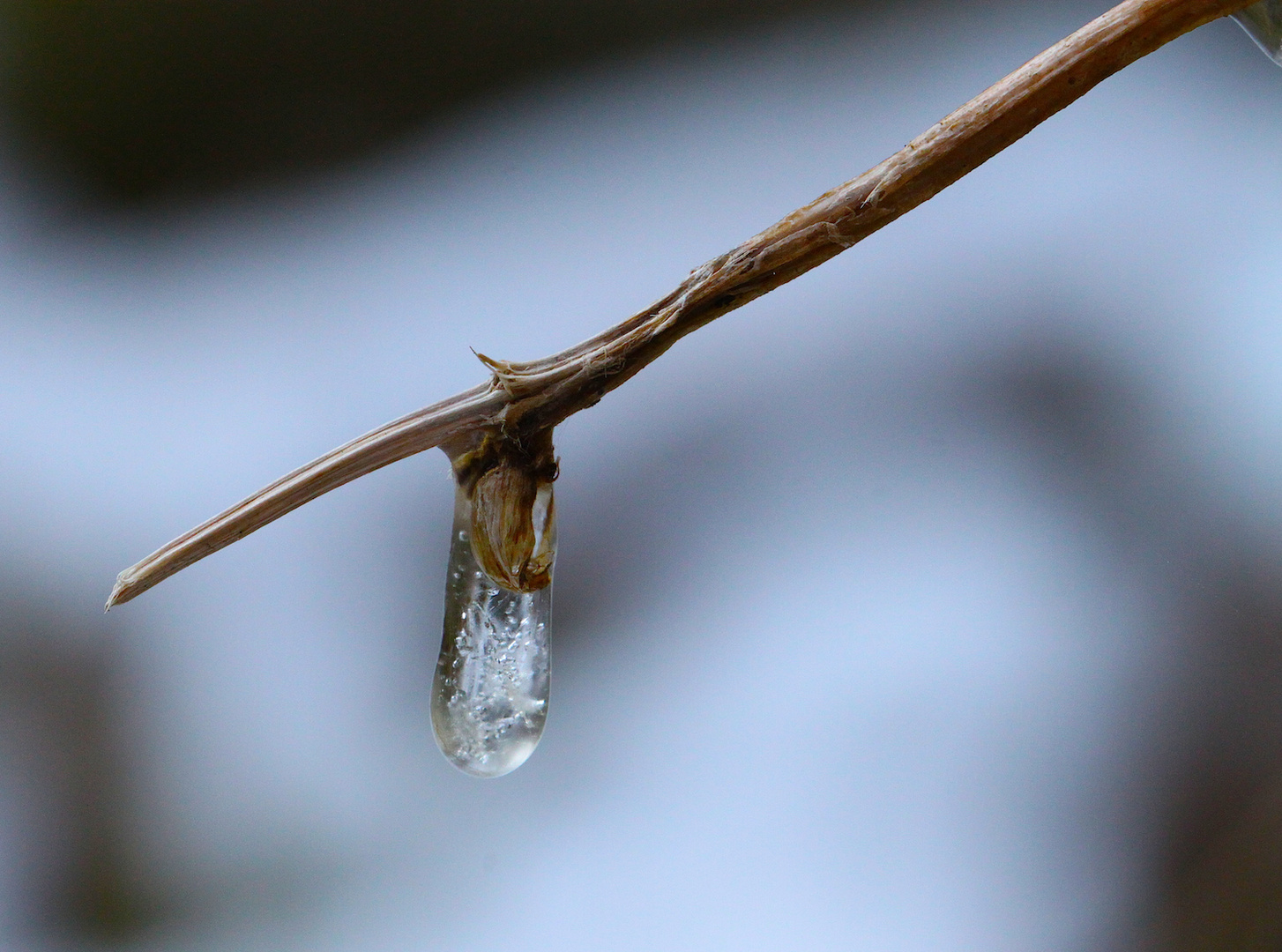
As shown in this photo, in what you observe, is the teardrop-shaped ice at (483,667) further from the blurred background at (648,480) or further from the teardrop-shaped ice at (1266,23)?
the teardrop-shaped ice at (1266,23)

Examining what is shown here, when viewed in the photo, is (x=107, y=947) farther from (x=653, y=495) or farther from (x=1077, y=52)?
(x=1077, y=52)

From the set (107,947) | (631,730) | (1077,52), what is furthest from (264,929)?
(1077,52)

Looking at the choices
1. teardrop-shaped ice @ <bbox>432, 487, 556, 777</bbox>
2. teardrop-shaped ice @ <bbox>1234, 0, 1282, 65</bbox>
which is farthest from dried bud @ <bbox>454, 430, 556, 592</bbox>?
teardrop-shaped ice @ <bbox>1234, 0, 1282, 65</bbox>

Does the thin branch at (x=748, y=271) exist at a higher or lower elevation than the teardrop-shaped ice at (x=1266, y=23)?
lower

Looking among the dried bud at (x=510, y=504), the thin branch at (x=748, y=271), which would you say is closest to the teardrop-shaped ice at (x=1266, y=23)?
the thin branch at (x=748, y=271)

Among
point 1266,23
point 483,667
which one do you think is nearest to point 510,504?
point 483,667

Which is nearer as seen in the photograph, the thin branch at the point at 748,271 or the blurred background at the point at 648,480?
the thin branch at the point at 748,271

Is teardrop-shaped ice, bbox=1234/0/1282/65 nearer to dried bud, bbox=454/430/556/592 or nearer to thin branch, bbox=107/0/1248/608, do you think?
thin branch, bbox=107/0/1248/608
